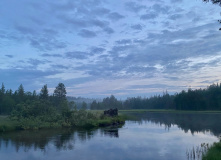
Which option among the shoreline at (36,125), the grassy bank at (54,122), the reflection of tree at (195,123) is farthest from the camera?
the reflection of tree at (195,123)

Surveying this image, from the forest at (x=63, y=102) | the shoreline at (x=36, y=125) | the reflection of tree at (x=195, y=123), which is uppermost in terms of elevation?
the forest at (x=63, y=102)

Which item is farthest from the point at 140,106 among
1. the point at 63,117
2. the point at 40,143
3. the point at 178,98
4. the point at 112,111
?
the point at 40,143

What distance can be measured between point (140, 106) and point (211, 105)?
54.8 meters

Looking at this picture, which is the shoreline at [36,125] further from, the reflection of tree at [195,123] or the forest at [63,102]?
the reflection of tree at [195,123]

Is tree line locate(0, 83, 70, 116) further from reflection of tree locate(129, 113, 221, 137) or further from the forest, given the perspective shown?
reflection of tree locate(129, 113, 221, 137)

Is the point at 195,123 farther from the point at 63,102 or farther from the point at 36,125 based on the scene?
the point at 36,125

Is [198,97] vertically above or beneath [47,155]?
above

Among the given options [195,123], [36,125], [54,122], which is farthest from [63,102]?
[195,123]

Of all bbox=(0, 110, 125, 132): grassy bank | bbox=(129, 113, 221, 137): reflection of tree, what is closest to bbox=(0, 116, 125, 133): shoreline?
bbox=(0, 110, 125, 132): grassy bank

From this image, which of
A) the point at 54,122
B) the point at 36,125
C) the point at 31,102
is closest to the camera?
the point at 36,125

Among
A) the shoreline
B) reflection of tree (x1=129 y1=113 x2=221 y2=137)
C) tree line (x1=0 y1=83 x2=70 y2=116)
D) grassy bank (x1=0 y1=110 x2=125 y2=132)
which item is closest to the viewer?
the shoreline

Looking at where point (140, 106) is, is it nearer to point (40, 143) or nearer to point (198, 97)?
point (198, 97)

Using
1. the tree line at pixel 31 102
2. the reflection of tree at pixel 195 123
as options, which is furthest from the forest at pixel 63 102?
the reflection of tree at pixel 195 123

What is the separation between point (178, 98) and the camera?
328 feet
